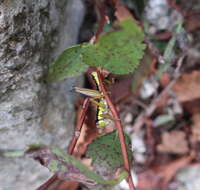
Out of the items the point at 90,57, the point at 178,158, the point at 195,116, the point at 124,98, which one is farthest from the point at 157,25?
the point at 90,57

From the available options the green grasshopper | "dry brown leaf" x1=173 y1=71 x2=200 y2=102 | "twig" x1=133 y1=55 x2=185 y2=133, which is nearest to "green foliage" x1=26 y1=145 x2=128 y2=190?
the green grasshopper

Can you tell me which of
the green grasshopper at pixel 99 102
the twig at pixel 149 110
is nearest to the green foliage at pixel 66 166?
the green grasshopper at pixel 99 102

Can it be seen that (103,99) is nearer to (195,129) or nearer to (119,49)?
(119,49)

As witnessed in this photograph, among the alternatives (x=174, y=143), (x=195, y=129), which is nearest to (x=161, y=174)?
(x=174, y=143)

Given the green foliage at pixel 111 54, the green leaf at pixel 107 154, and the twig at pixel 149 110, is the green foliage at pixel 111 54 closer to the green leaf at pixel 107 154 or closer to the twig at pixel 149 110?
the green leaf at pixel 107 154

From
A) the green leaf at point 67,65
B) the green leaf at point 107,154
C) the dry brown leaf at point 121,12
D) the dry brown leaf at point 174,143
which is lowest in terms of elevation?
the dry brown leaf at point 174,143
